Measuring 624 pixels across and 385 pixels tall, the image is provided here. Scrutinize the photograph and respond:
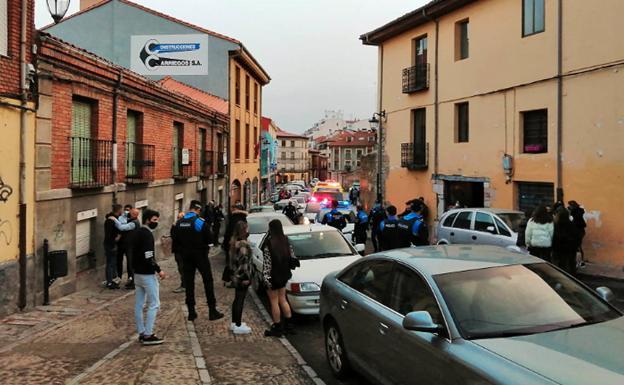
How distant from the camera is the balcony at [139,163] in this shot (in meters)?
13.5

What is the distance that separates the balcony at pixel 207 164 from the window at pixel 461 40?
34.0 feet

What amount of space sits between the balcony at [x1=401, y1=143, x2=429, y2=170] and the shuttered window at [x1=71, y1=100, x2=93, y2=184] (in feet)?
43.2

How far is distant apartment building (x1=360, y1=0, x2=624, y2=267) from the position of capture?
13.1 m

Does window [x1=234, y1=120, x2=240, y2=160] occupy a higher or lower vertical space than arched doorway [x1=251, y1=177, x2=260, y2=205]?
higher

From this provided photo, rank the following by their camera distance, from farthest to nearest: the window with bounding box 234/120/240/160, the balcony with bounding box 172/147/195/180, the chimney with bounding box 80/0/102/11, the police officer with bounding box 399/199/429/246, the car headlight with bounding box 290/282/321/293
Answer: the chimney with bounding box 80/0/102/11, the window with bounding box 234/120/240/160, the balcony with bounding box 172/147/195/180, the police officer with bounding box 399/199/429/246, the car headlight with bounding box 290/282/321/293

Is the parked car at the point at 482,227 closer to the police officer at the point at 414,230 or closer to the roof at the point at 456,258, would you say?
the police officer at the point at 414,230

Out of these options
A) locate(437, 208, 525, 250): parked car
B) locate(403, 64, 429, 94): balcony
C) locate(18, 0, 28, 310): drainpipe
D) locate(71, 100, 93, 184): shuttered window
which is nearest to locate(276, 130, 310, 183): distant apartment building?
locate(403, 64, 429, 94): balcony

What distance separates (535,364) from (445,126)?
17175 millimetres

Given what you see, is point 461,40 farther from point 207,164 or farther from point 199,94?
point 199,94

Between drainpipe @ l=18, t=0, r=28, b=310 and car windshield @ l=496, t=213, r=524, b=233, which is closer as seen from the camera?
drainpipe @ l=18, t=0, r=28, b=310

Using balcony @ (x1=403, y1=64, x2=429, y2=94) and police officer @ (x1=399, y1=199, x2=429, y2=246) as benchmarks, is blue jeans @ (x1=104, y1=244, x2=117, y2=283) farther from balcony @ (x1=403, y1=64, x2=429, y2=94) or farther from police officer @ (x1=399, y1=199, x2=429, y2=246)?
balcony @ (x1=403, y1=64, x2=429, y2=94)

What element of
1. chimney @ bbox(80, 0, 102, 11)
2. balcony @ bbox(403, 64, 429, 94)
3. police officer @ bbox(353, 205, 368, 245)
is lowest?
police officer @ bbox(353, 205, 368, 245)

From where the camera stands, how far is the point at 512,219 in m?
12.2

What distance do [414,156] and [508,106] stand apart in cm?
552
